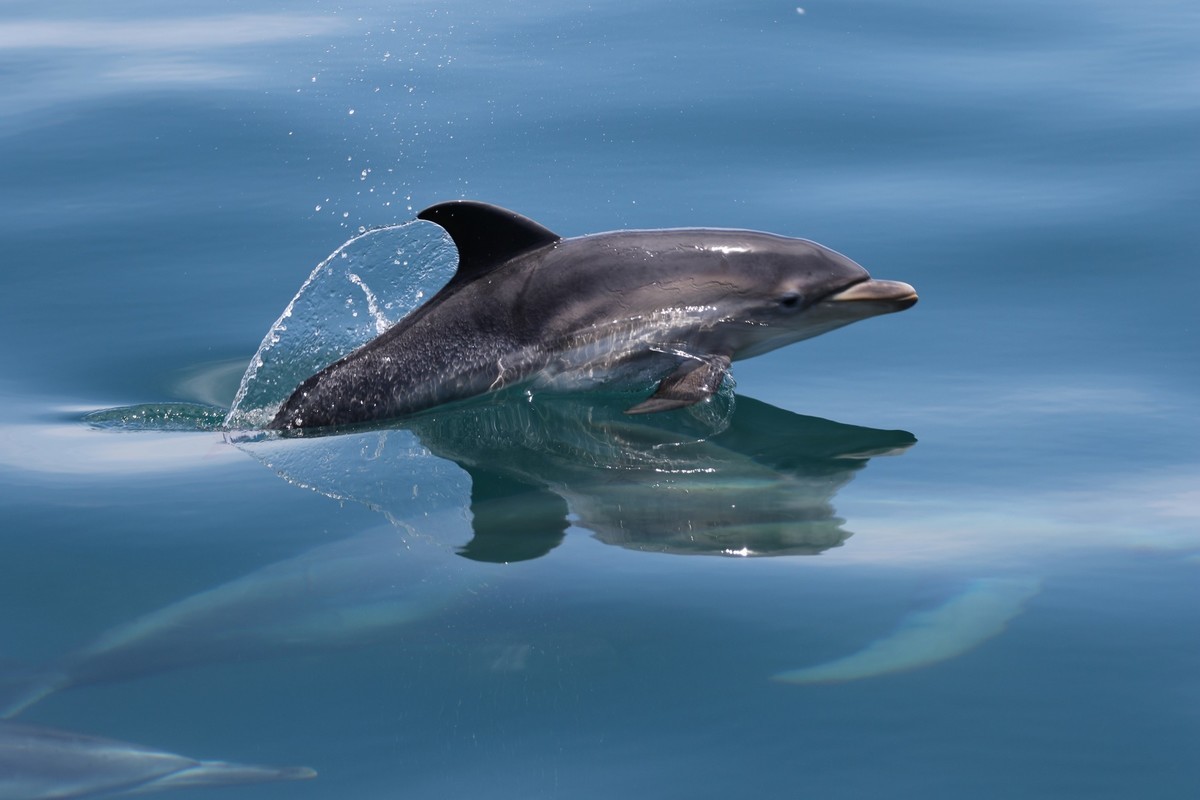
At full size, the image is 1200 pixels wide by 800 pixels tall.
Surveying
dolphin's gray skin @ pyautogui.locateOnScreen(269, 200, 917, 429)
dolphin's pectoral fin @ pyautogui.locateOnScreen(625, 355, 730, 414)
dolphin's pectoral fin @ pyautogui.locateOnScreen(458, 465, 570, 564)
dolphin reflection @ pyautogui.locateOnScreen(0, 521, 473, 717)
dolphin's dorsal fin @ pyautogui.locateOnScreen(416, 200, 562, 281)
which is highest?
dolphin's dorsal fin @ pyautogui.locateOnScreen(416, 200, 562, 281)

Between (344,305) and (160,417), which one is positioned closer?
(160,417)

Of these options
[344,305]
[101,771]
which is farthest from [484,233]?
[101,771]

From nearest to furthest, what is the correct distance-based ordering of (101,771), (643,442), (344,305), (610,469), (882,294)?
1. (101,771)
2. (610,469)
3. (643,442)
4. (882,294)
5. (344,305)

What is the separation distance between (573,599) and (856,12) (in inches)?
450

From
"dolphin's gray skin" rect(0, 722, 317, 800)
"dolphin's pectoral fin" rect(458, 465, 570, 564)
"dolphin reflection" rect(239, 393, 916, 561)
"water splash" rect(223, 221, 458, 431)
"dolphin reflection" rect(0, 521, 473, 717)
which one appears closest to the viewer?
"dolphin's gray skin" rect(0, 722, 317, 800)

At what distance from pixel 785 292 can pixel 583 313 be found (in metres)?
1.20

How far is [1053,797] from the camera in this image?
4.89 m

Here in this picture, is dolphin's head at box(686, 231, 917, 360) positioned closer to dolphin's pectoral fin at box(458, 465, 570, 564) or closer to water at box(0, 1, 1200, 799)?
water at box(0, 1, 1200, 799)

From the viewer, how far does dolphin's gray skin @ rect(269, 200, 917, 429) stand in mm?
8914

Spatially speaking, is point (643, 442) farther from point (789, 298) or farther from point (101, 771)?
point (101, 771)

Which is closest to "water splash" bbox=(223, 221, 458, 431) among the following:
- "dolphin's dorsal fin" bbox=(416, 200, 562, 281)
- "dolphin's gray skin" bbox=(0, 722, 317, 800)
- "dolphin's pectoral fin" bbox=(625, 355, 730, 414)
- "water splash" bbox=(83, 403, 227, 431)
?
"water splash" bbox=(83, 403, 227, 431)

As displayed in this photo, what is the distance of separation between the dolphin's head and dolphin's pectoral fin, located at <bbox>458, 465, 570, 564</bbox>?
2.25m

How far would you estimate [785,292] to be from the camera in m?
9.38

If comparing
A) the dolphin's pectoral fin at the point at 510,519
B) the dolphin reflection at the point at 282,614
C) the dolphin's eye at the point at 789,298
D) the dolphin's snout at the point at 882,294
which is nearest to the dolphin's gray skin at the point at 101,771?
the dolphin reflection at the point at 282,614
